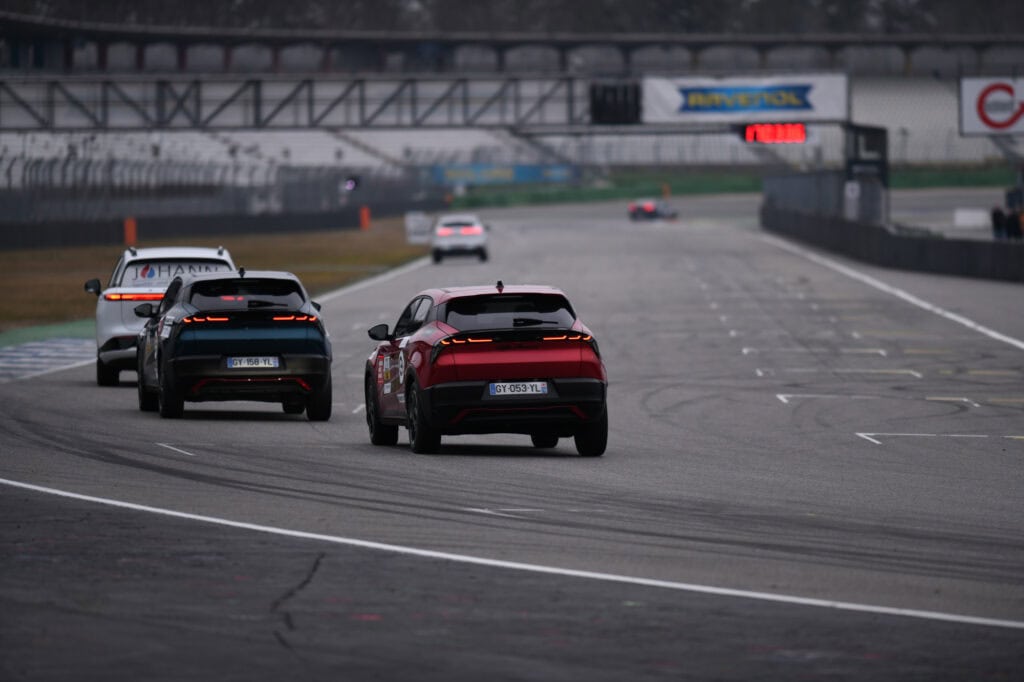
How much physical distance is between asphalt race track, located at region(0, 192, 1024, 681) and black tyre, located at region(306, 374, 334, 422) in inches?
10.2

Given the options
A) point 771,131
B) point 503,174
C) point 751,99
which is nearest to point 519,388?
point 771,131

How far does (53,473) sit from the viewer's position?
13.5 meters

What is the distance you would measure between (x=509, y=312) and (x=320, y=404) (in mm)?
3885

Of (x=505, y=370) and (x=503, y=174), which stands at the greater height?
(x=503, y=174)

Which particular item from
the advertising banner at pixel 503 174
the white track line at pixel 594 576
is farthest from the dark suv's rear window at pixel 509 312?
the advertising banner at pixel 503 174

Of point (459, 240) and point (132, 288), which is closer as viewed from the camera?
point (132, 288)

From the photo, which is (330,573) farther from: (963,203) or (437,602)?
(963,203)

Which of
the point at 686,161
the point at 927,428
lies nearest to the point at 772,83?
the point at 686,161

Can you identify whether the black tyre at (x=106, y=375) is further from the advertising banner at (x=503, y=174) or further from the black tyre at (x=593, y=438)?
the advertising banner at (x=503, y=174)

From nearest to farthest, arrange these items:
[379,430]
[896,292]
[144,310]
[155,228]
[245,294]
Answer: [379,430], [245,294], [144,310], [896,292], [155,228]

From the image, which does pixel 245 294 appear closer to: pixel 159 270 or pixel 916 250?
pixel 159 270

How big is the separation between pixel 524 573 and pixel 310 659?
229 centimetres

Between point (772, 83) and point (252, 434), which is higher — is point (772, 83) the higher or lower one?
the higher one

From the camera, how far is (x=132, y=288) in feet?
71.2
